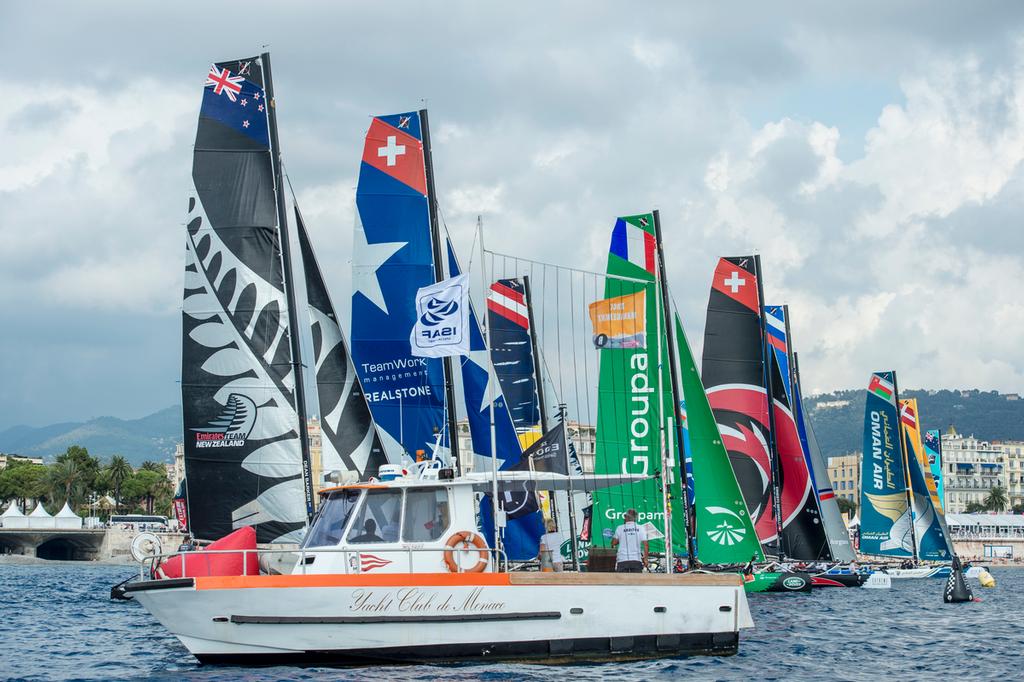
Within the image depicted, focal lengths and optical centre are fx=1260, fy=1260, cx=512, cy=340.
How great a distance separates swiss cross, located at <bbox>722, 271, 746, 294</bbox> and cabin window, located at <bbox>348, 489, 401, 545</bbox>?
111 ft

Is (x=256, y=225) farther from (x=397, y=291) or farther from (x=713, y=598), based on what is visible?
(x=713, y=598)

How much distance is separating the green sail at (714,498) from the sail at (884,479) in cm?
3831

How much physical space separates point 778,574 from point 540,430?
42.5 ft

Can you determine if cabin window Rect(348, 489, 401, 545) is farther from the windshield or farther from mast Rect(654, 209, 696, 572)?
mast Rect(654, 209, 696, 572)

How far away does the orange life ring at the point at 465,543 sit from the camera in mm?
21547

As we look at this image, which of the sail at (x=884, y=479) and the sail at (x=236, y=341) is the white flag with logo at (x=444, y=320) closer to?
the sail at (x=236, y=341)

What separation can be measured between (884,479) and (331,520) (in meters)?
56.2

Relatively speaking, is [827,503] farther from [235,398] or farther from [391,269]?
[235,398]

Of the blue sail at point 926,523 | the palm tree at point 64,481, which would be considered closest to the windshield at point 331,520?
the blue sail at point 926,523

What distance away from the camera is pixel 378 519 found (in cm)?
2202

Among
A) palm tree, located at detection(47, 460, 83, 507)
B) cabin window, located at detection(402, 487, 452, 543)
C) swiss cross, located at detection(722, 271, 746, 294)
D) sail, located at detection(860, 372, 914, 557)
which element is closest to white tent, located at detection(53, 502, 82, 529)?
palm tree, located at detection(47, 460, 83, 507)

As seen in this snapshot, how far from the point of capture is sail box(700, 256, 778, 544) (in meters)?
52.3

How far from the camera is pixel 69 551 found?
150500 millimetres

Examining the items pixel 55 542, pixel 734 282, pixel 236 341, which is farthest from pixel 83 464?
pixel 236 341
